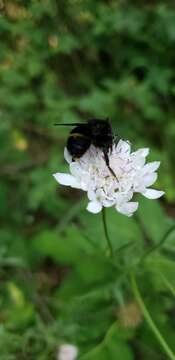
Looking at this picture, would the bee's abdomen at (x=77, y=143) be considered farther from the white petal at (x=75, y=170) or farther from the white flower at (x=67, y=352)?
the white flower at (x=67, y=352)

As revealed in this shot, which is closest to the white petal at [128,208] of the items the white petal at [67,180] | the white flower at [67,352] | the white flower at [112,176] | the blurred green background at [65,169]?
the white flower at [112,176]

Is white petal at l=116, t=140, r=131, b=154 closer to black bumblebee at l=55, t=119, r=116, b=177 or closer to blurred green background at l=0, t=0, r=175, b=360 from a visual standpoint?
black bumblebee at l=55, t=119, r=116, b=177

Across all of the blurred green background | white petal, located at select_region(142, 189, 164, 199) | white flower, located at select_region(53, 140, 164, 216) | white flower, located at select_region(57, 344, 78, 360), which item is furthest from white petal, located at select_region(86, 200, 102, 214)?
white flower, located at select_region(57, 344, 78, 360)

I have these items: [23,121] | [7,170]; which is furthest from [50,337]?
[23,121]

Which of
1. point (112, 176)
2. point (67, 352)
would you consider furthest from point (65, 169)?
point (112, 176)

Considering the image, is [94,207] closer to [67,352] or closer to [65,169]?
[67,352]
